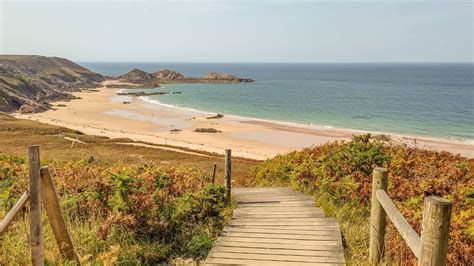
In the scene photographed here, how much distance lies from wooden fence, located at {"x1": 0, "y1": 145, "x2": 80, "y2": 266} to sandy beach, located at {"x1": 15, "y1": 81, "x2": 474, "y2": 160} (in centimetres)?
2593

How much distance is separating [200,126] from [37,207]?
44.8 meters

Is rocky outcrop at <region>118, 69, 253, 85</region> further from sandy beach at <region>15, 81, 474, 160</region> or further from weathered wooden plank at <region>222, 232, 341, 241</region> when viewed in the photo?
weathered wooden plank at <region>222, 232, 341, 241</region>

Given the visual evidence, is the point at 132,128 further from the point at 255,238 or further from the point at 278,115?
the point at 255,238

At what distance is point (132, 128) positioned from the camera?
48.6 meters

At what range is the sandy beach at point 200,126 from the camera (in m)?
37.2

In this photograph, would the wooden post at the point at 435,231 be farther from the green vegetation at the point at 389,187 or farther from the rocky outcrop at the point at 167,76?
the rocky outcrop at the point at 167,76

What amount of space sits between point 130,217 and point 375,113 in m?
58.8

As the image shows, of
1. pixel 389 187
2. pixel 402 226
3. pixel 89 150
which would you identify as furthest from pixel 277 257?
pixel 89 150

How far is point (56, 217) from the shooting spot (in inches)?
209

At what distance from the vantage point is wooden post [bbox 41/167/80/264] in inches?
200

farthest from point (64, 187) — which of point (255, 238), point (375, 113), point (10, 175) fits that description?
point (375, 113)

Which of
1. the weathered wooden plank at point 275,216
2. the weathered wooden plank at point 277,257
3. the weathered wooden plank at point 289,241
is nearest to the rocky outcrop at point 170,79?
the weathered wooden plank at point 275,216

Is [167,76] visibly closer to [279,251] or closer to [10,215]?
[279,251]

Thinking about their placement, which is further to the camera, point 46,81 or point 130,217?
point 46,81
